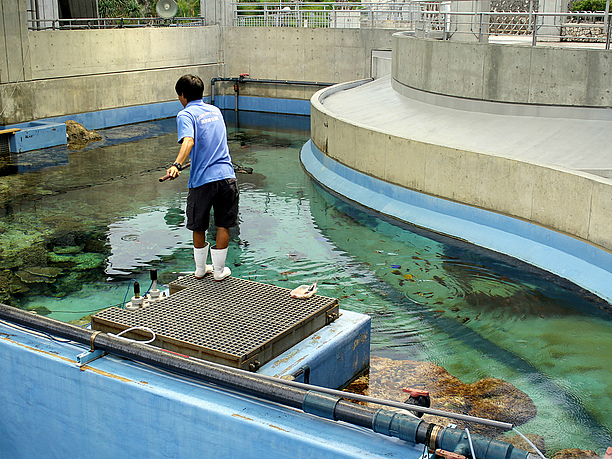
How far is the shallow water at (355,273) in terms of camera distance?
6.54 meters

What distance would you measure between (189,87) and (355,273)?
4151 mm

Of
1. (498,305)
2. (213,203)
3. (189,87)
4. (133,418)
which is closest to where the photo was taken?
(133,418)

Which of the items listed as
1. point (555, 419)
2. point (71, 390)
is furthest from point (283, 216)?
point (71, 390)

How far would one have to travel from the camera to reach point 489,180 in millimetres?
10359

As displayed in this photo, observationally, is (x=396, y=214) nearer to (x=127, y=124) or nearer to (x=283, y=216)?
(x=283, y=216)

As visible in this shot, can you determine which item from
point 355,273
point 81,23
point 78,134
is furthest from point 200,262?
A: point 81,23

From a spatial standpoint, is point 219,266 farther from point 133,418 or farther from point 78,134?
point 78,134

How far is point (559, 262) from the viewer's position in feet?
29.9

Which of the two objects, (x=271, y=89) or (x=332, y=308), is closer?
(x=332, y=308)

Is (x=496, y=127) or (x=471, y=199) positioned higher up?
(x=496, y=127)

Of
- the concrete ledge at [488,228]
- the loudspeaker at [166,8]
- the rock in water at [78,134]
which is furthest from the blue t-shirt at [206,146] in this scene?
the loudspeaker at [166,8]

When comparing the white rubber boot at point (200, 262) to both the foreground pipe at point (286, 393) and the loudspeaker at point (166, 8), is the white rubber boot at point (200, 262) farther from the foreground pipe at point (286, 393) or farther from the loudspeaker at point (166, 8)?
the loudspeaker at point (166, 8)

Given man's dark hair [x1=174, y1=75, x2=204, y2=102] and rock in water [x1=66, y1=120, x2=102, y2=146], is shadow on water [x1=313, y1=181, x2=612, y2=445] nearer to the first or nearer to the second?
man's dark hair [x1=174, y1=75, x2=204, y2=102]

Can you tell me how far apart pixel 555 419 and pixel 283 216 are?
714cm
